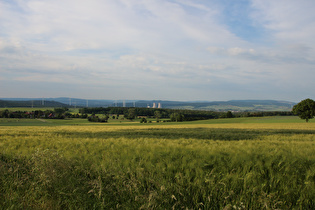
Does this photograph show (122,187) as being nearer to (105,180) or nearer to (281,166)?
(105,180)

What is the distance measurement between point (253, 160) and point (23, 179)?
4955 mm

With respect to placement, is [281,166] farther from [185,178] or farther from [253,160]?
[185,178]

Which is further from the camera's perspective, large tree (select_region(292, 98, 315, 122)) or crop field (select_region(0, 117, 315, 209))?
large tree (select_region(292, 98, 315, 122))

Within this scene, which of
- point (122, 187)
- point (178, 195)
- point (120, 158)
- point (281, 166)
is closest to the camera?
point (178, 195)

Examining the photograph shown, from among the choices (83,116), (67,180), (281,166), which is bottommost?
(83,116)

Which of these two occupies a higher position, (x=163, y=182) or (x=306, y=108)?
(x=306, y=108)

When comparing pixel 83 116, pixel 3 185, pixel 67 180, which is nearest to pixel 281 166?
pixel 67 180

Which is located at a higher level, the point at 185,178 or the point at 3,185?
the point at 185,178

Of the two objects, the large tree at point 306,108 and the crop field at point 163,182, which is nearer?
the crop field at point 163,182

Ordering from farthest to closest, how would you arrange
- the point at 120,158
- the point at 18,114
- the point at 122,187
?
the point at 18,114 → the point at 120,158 → the point at 122,187

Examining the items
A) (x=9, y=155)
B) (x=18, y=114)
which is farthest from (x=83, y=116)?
(x=9, y=155)

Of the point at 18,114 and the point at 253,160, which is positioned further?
the point at 18,114

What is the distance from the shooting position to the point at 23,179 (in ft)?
13.4

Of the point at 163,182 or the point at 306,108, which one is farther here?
the point at 306,108
